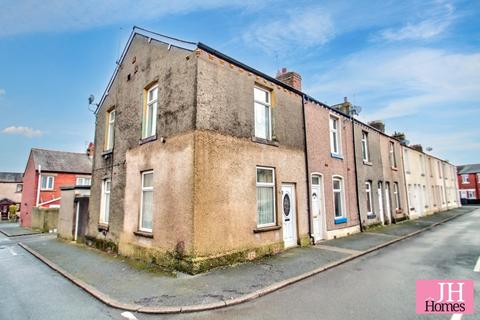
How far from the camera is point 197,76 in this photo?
26.1ft

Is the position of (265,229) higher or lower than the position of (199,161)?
lower

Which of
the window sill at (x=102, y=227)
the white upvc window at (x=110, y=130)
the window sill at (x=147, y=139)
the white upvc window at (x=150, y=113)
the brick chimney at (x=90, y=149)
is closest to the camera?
the window sill at (x=147, y=139)

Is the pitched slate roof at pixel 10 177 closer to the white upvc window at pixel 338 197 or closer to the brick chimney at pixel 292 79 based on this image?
the brick chimney at pixel 292 79

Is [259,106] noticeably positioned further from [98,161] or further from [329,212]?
[98,161]

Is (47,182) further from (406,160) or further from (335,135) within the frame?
(406,160)

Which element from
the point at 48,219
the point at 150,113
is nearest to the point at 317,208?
the point at 150,113

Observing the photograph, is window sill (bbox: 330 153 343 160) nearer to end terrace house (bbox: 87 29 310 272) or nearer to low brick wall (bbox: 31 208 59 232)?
end terrace house (bbox: 87 29 310 272)

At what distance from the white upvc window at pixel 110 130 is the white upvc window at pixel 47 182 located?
21694 mm

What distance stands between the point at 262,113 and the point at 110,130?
7.73 m

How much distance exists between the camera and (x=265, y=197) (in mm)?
9484

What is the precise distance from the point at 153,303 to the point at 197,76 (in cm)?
593

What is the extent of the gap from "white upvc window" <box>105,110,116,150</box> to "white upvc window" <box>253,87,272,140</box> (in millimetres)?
7004

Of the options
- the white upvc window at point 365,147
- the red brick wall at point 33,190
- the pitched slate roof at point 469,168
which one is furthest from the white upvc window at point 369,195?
the pitched slate roof at point 469,168

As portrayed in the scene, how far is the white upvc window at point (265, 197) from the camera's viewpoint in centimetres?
926
